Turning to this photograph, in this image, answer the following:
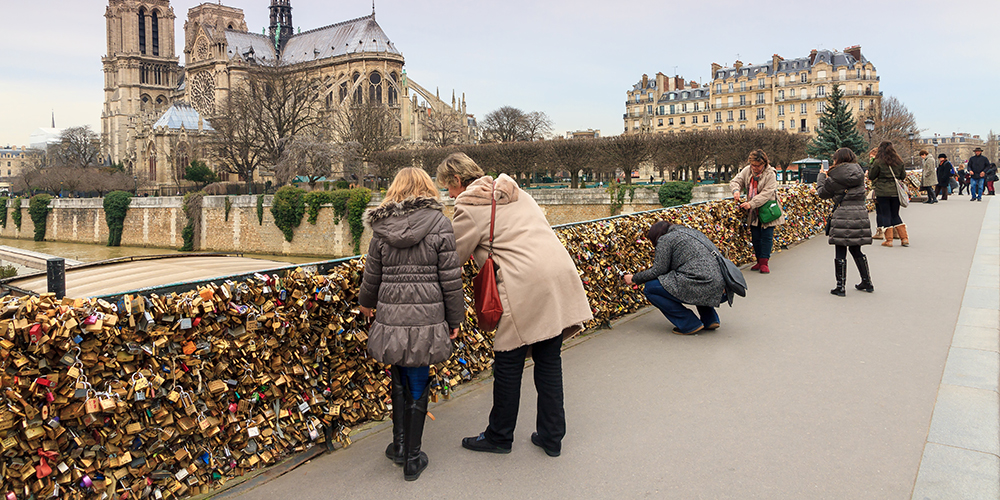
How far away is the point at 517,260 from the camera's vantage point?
354cm

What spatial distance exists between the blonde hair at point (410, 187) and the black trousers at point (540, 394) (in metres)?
1.02

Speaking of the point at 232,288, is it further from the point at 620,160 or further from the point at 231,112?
the point at 231,112

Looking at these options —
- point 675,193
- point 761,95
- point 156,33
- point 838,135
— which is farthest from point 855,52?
point 156,33

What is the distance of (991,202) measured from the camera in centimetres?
2114

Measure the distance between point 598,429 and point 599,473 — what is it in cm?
56

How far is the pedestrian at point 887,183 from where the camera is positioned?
941 centimetres

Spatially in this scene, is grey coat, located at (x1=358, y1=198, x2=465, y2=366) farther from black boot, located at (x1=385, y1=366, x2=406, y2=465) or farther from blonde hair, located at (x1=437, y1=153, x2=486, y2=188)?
blonde hair, located at (x1=437, y1=153, x2=486, y2=188)

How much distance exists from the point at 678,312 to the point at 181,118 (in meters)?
72.5

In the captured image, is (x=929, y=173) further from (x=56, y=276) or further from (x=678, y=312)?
(x=56, y=276)

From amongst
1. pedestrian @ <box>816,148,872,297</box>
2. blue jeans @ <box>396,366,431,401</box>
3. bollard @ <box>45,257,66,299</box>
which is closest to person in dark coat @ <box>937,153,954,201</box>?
pedestrian @ <box>816,148,872,297</box>

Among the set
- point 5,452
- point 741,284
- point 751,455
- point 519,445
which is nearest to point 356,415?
point 519,445

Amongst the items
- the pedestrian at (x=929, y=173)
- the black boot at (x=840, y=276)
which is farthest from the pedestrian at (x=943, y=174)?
the black boot at (x=840, y=276)

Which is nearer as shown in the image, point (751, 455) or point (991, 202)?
point (751, 455)

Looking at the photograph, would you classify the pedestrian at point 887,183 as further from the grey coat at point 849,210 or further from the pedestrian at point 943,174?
the pedestrian at point 943,174
